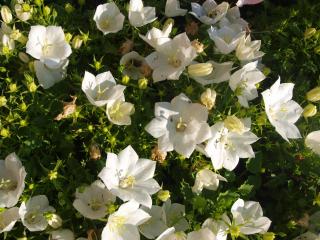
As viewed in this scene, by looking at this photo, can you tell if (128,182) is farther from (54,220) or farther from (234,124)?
(234,124)

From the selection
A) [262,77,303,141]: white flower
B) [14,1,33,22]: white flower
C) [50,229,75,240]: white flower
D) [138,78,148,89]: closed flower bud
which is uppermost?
[14,1,33,22]: white flower

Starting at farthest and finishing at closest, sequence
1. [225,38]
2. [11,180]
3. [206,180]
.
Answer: [225,38], [206,180], [11,180]

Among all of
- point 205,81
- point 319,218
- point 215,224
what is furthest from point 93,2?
point 319,218

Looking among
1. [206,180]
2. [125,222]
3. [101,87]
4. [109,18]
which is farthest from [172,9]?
[125,222]

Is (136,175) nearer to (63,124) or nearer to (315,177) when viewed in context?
(63,124)

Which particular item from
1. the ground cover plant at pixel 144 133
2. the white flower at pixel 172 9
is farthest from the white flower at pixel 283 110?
the white flower at pixel 172 9

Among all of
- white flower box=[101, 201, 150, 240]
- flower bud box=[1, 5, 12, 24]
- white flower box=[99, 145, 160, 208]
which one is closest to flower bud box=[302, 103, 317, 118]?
white flower box=[99, 145, 160, 208]

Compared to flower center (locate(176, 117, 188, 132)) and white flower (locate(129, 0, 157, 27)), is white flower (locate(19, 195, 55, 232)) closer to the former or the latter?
flower center (locate(176, 117, 188, 132))

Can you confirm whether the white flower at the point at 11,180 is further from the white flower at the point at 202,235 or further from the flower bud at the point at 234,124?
the flower bud at the point at 234,124
